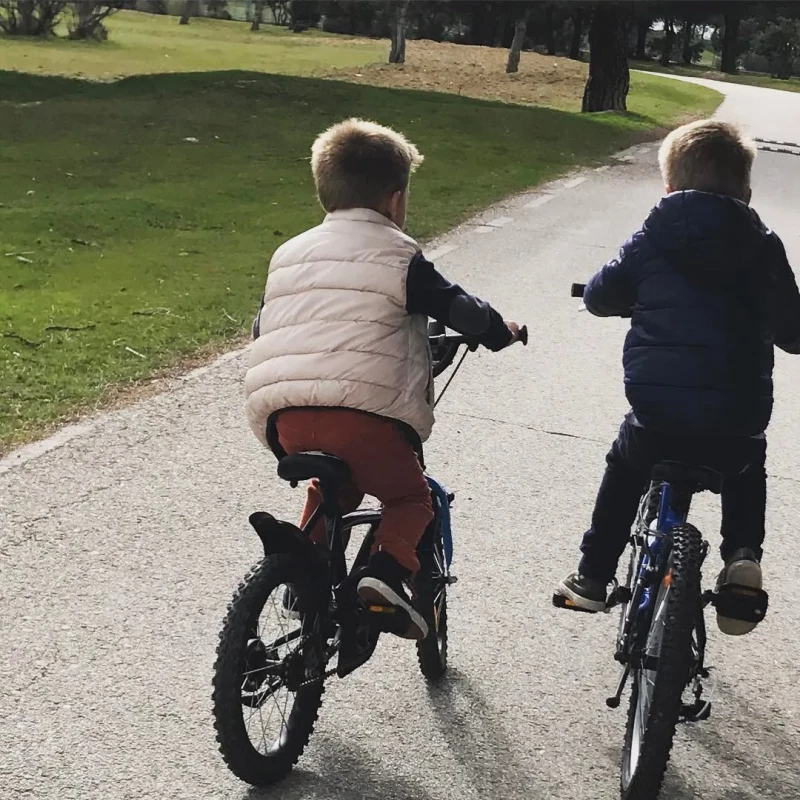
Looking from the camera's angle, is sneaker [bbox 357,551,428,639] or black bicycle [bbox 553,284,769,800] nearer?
black bicycle [bbox 553,284,769,800]

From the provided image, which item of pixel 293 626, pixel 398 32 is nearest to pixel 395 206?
pixel 293 626

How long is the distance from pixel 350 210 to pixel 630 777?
63.7 inches

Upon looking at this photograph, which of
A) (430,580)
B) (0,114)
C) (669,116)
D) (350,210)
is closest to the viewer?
(350,210)

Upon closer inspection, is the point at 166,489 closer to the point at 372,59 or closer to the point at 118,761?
the point at 118,761

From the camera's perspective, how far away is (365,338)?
2988 millimetres

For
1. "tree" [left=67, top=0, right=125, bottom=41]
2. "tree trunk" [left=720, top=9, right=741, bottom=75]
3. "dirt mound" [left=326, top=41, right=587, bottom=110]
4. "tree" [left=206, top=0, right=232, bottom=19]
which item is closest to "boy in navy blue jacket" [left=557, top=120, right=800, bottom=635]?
"dirt mound" [left=326, top=41, right=587, bottom=110]

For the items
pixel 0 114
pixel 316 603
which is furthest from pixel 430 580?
pixel 0 114

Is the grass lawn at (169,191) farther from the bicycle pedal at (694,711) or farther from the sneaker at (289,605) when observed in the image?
the bicycle pedal at (694,711)

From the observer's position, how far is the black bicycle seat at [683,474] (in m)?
3.09

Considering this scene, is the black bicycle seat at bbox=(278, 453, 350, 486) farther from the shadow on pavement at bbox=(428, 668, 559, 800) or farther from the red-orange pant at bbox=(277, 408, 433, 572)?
the shadow on pavement at bbox=(428, 668, 559, 800)

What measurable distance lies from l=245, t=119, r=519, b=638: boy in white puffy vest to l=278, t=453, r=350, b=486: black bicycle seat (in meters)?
0.10

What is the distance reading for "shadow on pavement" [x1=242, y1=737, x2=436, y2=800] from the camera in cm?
309

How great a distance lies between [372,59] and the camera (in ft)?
131

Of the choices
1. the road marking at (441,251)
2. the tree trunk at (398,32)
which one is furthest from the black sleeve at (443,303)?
the tree trunk at (398,32)
